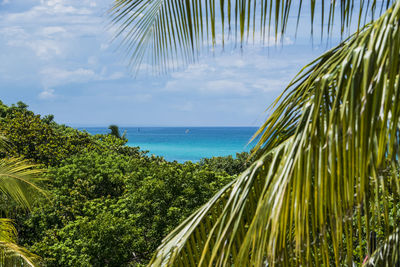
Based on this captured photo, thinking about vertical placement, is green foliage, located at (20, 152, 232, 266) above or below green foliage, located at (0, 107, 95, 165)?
below

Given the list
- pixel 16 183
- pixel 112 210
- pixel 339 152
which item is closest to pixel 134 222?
pixel 112 210

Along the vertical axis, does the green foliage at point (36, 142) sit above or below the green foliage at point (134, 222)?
above

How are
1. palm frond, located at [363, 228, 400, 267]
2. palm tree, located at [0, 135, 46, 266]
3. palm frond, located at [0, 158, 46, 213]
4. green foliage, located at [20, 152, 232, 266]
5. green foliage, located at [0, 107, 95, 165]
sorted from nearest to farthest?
palm frond, located at [363, 228, 400, 267], palm tree, located at [0, 135, 46, 266], palm frond, located at [0, 158, 46, 213], green foliage, located at [20, 152, 232, 266], green foliage, located at [0, 107, 95, 165]

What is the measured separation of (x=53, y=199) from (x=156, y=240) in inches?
157

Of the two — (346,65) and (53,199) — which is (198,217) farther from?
(53,199)

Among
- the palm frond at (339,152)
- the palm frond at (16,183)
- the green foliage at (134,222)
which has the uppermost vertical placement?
the palm frond at (339,152)

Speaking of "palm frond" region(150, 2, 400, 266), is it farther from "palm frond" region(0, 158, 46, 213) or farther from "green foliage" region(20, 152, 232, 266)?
"green foliage" region(20, 152, 232, 266)

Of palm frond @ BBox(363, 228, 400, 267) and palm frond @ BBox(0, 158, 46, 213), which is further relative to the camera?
palm frond @ BBox(0, 158, 46, 213)

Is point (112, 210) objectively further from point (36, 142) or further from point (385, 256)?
point (385, 256)

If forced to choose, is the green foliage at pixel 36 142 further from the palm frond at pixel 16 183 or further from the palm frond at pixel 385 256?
the palm frond at pixel 385 256

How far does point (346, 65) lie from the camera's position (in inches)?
48.6

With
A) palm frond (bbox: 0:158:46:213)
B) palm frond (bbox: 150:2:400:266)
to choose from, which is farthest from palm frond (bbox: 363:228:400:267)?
palm frond (bbox: 0:158:46:213)

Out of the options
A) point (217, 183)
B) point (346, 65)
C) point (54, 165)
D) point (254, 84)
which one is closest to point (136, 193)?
point (217, 183)

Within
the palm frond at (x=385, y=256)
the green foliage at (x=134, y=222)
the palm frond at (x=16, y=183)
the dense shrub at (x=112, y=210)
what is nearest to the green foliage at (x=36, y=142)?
the dense shrub at (x=112, y=210)
